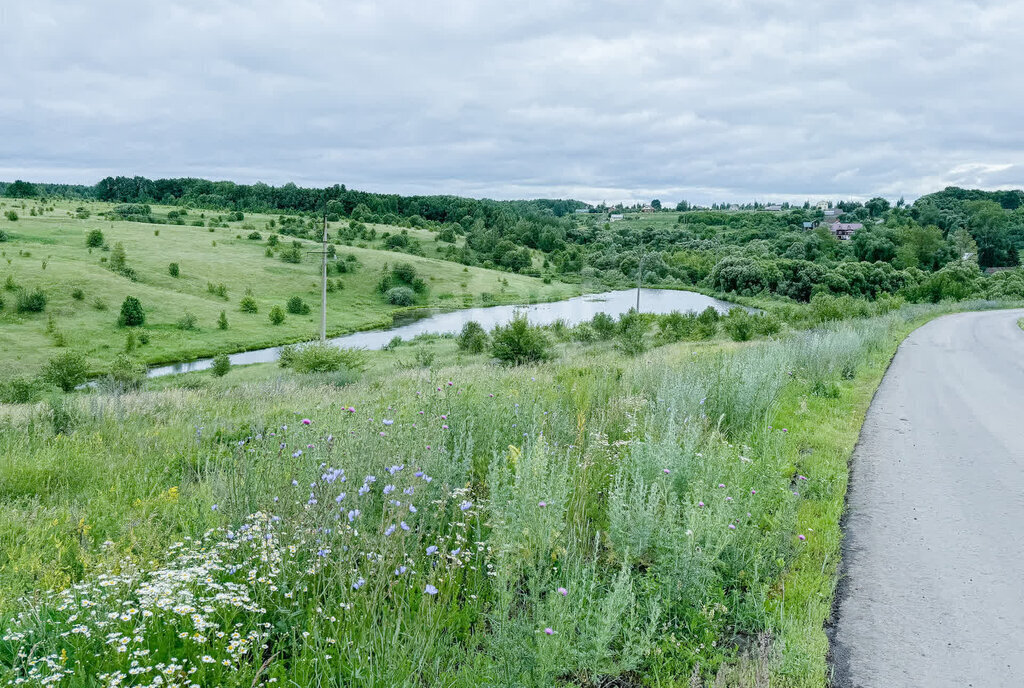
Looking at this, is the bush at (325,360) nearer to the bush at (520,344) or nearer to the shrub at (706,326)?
the bush at (520,344)

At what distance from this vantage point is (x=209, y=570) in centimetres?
377

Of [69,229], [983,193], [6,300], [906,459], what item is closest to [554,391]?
[906,459]

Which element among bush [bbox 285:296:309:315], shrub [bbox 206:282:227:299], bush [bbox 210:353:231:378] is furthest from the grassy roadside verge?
shrub [bbox 206:282:227:299]

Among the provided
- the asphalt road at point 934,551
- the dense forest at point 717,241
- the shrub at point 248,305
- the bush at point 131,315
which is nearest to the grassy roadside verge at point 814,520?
the asphalt road at point 934,551

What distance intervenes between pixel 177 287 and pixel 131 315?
69.4 ft

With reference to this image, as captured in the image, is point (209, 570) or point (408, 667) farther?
point (209, 570)

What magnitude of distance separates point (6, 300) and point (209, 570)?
80325 mm

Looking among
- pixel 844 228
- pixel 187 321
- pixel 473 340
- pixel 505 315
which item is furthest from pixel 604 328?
pixel 844 228

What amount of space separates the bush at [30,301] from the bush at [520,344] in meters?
54.2

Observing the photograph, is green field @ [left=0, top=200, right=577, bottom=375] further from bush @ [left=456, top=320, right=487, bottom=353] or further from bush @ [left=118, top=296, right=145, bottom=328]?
bush @ [left=456, top=320, right=487, bottom=353]

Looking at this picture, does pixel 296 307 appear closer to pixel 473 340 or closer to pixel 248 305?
pixel 248 305

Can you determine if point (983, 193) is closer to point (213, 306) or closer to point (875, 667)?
point (213, 306)

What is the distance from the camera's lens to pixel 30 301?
64.3 metres

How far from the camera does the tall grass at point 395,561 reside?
315 centimetres
